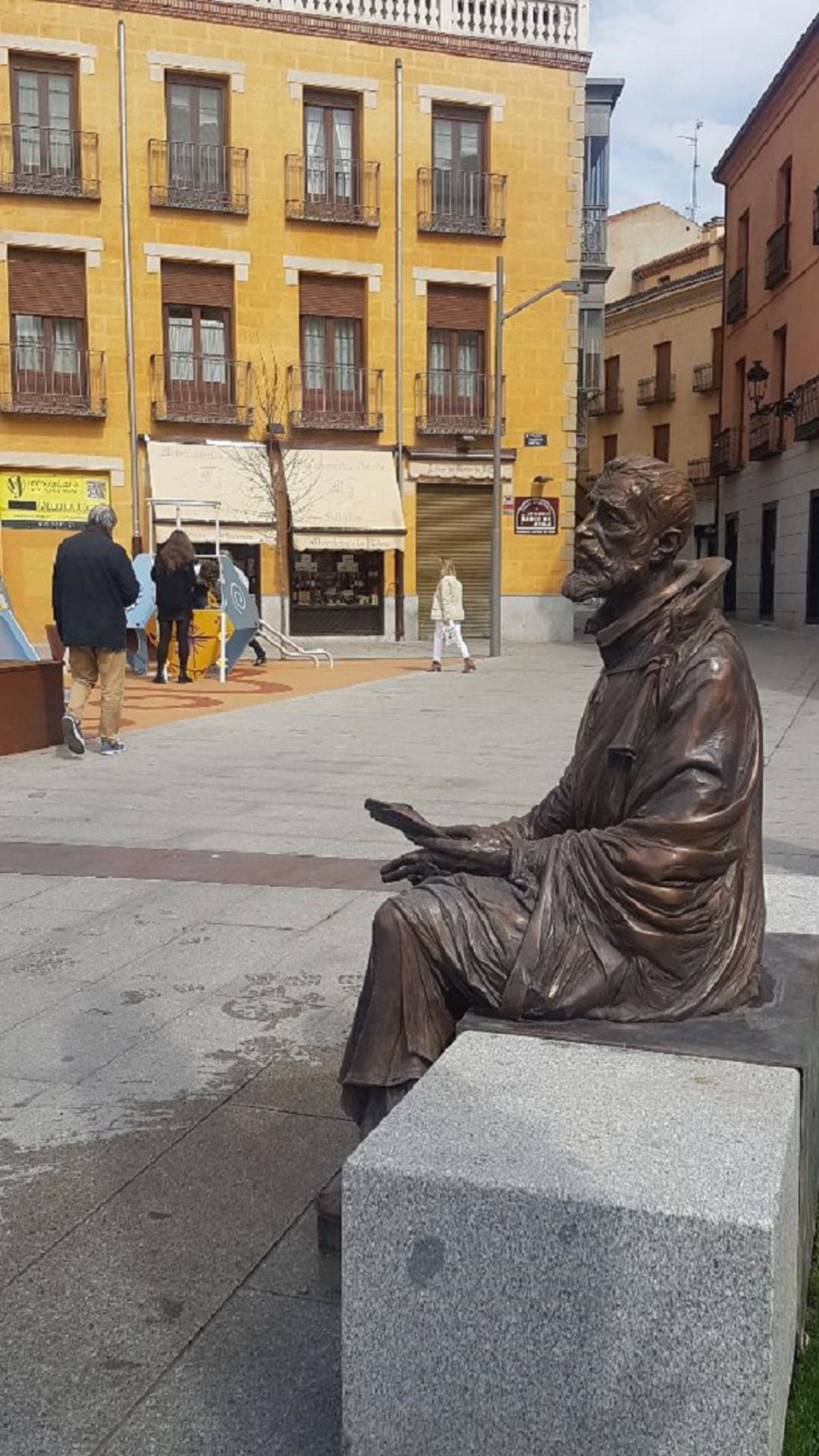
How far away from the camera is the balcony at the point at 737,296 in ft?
103

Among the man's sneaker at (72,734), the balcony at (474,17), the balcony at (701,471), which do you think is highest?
the balcony at (474,17)

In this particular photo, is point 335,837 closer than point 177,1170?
No

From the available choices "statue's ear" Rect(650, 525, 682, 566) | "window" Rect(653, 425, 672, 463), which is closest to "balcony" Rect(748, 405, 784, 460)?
"window" Rect(653, 425, 672, 463)

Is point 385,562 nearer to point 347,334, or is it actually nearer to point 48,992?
point 347,334

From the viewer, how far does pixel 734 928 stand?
2707 millimetres

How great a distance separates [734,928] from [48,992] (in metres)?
2.72

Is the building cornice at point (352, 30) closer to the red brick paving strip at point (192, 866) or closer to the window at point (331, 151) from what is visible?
the window at point (331, 151)

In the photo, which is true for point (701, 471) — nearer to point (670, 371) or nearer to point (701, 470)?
point (701, 470)

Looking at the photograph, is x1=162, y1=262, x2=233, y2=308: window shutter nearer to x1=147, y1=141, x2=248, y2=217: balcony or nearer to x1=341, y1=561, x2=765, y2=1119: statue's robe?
x1=147, y1=141, x2=248, y2=217: balcony

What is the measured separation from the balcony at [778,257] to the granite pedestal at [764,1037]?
27.5 meters

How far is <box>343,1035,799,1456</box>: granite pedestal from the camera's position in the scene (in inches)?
74.6

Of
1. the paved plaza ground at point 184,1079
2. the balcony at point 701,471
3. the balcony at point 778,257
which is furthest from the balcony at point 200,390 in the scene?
the balcony at point 701,471

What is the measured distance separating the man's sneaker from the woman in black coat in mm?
5391

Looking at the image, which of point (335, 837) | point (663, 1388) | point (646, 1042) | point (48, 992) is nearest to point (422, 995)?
point (646, 1042)
